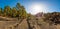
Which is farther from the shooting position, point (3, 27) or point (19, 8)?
point (19, 8)

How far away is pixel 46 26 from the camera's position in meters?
7.61

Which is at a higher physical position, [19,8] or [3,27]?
[19,8]

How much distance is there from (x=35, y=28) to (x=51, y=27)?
918mm

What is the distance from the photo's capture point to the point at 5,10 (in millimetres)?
26844

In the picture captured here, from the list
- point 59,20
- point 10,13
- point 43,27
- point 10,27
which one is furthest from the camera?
point 10,13

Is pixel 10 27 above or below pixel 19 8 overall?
below

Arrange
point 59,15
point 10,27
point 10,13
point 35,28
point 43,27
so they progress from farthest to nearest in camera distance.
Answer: point 10,13 → point 59,15 → point 10,27 → point 43,27 → point 35,28

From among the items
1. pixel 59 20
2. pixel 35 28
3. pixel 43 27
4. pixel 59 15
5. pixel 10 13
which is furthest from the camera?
pixel 10 13

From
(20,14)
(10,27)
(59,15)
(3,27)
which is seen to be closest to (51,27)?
(10,27)

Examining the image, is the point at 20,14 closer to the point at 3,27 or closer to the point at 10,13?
the point at 10,13

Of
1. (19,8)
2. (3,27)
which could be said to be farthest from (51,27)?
(19,8)

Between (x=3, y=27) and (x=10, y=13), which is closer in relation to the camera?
(x=3, y=27)

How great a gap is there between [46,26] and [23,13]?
19268 millimetres

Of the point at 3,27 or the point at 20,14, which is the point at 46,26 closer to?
the point at 3,27
